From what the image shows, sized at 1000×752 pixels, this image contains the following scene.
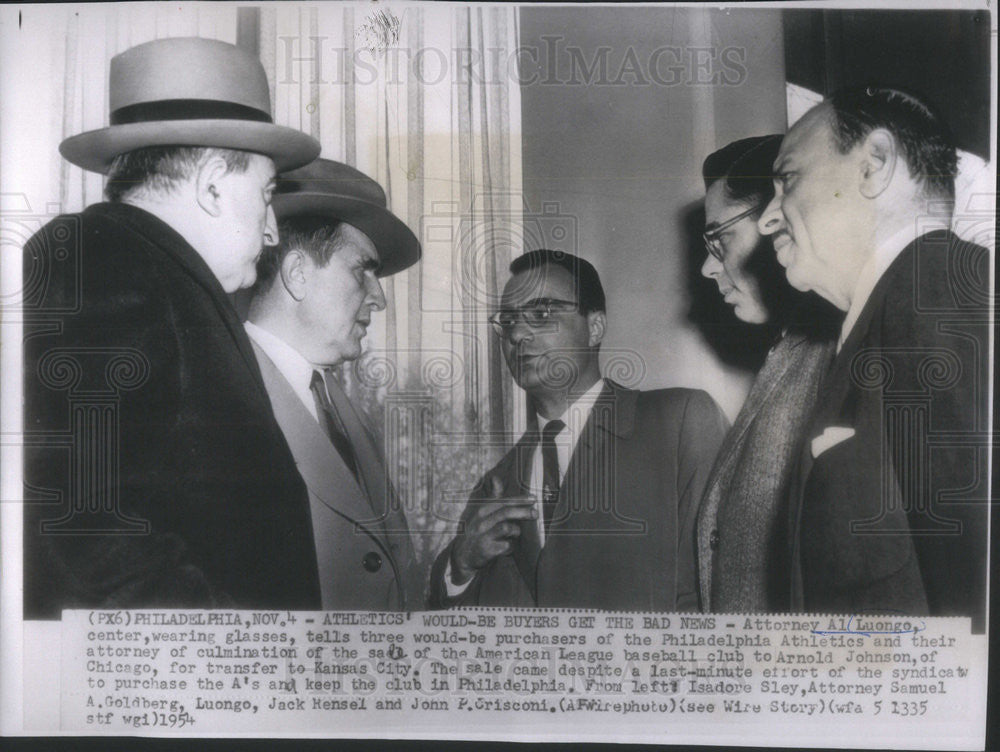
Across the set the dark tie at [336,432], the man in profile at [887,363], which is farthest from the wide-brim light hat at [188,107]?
the man in profile at [887,363]

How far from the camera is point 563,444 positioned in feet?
8.98

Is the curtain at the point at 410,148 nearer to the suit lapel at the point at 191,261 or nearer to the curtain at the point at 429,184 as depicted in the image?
the curtain at the point at 429,184

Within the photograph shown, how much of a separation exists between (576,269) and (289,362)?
3.00ft

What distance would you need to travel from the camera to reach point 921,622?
8.89 ft

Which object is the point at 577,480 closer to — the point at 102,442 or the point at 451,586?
the point at 451,586

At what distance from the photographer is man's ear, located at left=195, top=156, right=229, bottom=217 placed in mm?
2717

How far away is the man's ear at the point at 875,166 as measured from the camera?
2.71 metres

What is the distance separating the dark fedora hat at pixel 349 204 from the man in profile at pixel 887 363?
3.63 feet

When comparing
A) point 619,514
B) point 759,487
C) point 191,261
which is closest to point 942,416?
point 759,487

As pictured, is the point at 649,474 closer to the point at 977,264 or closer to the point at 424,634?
the point at 424,634

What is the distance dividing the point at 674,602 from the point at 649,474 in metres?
0.39

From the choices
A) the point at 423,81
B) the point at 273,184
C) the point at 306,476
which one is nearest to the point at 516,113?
the point at 423,81

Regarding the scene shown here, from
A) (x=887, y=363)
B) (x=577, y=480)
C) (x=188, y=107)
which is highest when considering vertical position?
(x=188, y=107)

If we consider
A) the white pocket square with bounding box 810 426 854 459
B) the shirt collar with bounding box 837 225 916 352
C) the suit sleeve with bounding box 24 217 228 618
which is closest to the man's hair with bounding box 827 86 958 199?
the shirt collar with bounding box 837 225 916 352
